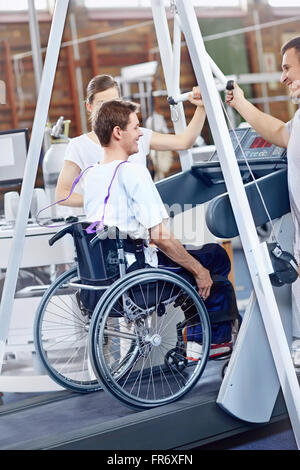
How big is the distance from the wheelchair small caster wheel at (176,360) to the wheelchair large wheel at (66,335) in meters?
0.31

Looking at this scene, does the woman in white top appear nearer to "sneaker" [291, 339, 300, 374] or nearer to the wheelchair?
the wheelchair

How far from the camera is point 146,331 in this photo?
2740 millimetres

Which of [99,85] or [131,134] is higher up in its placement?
[99,85]

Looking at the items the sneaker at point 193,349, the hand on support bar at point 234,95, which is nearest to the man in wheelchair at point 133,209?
the sneaker at point 193,349

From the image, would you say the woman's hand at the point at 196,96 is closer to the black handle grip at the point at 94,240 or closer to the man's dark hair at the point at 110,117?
the man's dark hair at the point at 110,117

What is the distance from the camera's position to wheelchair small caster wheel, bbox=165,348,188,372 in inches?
119

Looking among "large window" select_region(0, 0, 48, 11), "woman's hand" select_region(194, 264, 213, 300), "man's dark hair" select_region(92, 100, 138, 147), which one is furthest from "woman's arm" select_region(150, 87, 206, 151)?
"large window" select_region(0, 0, 48, 11)

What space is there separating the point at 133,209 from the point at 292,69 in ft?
2.72

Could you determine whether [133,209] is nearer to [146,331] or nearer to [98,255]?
[98,255]

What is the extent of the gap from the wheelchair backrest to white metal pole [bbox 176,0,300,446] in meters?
0.47

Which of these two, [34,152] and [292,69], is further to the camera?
[292,69]

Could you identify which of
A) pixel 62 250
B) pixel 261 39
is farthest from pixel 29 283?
pixel 261 39

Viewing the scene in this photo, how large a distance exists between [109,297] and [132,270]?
22 cm

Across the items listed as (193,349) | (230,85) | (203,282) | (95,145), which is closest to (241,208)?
(203,282)
